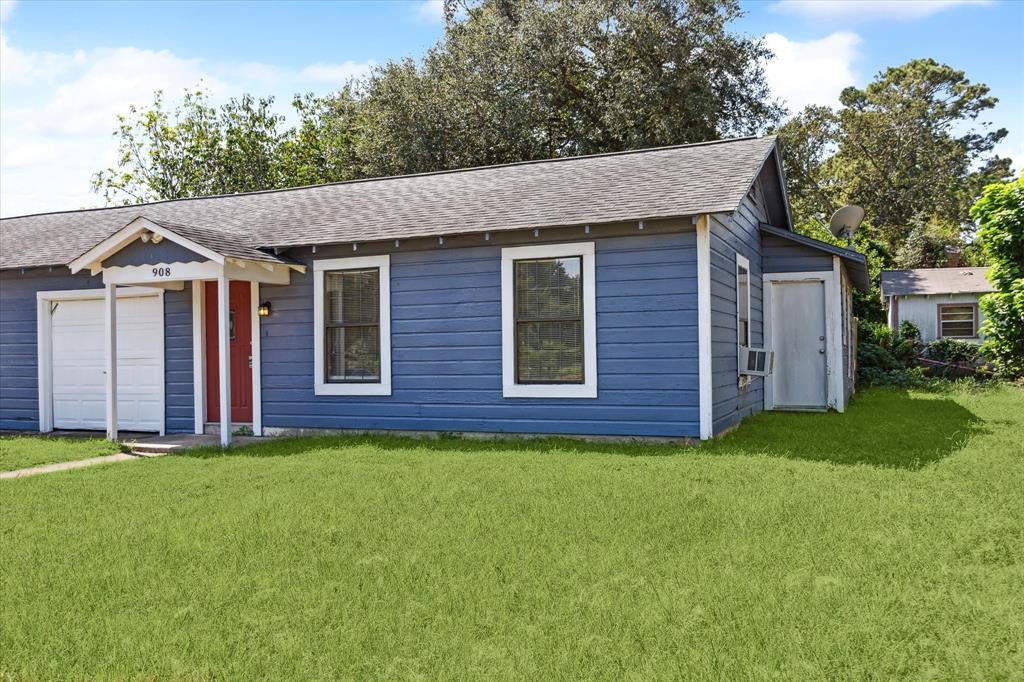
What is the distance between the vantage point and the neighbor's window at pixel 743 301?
34.1ft

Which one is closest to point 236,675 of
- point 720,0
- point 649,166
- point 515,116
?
point 649,166

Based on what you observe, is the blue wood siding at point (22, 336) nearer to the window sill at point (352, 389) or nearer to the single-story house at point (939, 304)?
the window sill at point (352, 389)

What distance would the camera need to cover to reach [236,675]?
124 inches

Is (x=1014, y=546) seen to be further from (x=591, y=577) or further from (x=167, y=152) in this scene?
(x=167, y=152)

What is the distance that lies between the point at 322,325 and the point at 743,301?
19.1ft

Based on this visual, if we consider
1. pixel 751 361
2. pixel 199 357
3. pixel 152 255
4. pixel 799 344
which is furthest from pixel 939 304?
pixel 152 255

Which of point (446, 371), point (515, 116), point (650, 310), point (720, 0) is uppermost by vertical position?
point (720, 0)

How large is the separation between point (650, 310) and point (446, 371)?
2.67m

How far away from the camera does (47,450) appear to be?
9.79 meters

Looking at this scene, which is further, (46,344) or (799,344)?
(799,344)

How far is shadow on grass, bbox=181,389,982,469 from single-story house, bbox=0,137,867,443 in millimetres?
331

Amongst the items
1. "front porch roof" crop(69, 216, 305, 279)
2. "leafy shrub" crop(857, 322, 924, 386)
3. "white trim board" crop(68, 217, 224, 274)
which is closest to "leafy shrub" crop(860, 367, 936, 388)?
"leafy shrub" crop(857, 322, 924, 386)

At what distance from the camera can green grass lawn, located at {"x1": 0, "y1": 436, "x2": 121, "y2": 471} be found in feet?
29.5

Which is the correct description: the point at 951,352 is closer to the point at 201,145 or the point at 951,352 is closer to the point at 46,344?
the point at 46,344
